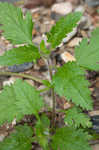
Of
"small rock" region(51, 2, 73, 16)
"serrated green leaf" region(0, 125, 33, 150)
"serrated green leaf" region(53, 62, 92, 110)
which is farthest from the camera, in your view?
"small rock" region(51, 2, 73, 16)

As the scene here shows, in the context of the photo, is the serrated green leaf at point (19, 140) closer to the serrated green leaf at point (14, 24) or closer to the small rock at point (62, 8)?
the serrated green leaf at point (14, 24)

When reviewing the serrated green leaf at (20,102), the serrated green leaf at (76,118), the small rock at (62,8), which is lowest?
the serrated green leaf at (76,118)

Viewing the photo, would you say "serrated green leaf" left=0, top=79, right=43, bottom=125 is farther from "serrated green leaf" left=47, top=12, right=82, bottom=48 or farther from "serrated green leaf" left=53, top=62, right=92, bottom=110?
"serrated green leaf" left=47, top=12, right=82, bottom=48

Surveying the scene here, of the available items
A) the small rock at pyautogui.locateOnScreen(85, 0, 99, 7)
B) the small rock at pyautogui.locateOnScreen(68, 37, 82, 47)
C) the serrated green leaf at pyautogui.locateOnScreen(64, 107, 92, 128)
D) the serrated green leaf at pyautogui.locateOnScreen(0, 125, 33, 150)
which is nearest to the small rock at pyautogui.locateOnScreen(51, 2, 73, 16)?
the small rock at pyautogui.locateOnScreen(85, 0, 99, 7)

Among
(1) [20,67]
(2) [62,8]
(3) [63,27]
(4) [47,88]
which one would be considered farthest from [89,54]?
(2) [62,8]

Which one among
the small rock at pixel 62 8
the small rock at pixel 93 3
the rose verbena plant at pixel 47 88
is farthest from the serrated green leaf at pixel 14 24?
the small rock at pixel 93 3

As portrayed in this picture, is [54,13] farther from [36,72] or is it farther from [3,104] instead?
[3,104]
